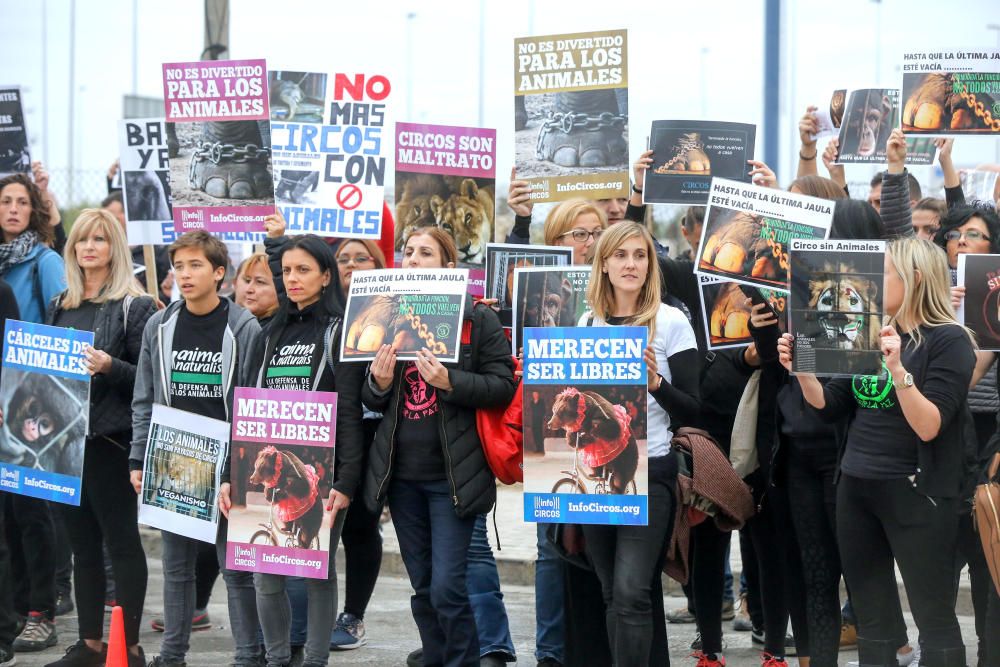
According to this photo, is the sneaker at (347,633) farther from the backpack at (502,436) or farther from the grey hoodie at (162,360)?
the backpack at (502,436)

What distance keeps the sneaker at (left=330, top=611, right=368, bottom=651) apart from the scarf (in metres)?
2.68

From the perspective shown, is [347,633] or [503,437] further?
[347,633]

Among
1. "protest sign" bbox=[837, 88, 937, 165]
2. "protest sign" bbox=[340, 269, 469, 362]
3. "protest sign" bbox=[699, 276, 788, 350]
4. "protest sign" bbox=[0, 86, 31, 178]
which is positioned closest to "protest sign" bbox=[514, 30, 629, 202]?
"protest sign" bbox=[699, 276, 788, 350]

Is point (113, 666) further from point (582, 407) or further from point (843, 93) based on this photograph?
point (843, 93)

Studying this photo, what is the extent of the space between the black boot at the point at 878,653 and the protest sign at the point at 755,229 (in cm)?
149

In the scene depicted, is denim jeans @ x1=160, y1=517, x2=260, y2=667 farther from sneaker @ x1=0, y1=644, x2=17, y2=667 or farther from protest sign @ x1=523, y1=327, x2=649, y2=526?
protest sign @ x1=523, y1=327, x2=649, y2=526

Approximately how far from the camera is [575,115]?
7.13 meters

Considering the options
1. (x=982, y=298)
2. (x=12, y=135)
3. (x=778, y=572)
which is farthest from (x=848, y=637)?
(x=12, y=135)

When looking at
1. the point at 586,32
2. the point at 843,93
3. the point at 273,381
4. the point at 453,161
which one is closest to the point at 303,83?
the point at 453,161

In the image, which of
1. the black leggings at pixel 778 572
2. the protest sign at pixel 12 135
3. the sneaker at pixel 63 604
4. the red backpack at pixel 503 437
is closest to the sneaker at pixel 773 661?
the black leggings at pixel 778 572

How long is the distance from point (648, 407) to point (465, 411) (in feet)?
2.64

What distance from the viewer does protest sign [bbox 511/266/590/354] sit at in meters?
5.68

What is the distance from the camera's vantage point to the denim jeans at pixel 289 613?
5.83 meters

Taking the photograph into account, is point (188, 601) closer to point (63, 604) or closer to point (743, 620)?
point (63, 604)
